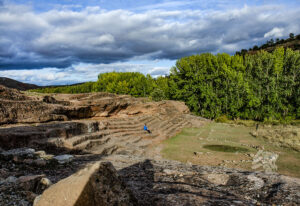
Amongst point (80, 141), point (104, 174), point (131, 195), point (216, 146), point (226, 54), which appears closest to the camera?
point (104, 174)

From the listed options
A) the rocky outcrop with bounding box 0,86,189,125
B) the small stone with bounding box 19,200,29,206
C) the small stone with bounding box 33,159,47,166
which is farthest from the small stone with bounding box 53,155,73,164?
the rocky outcrop with bounding box 0,86,189,125

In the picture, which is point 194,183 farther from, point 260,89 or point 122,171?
point 260,89

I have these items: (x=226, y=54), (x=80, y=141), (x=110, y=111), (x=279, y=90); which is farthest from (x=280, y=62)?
(x=80, y=141)

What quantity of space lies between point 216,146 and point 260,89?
21.8 metres

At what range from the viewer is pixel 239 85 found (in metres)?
31.9

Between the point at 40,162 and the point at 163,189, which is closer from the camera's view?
the point at 163,189

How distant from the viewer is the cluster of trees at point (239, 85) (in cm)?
3098

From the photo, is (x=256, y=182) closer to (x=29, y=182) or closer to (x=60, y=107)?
(x=29, y=182)

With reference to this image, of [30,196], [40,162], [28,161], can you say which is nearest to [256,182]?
[30,196]

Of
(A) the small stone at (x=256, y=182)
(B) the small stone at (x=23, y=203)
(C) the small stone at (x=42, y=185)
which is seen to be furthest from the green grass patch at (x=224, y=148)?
(B) the small stone at (x=23, y=203)

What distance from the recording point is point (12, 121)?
11.3 metres

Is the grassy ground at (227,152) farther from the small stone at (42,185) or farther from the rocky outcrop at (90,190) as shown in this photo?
the rocky outcrop at (90,190)

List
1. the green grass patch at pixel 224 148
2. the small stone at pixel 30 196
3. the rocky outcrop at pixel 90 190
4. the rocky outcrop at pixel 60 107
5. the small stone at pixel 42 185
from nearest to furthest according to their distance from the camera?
the rocky outcrop at pixel 90 190 → the small stone at pixel 30 196 → the small stone at pixel 42 185 → the rocky outcrop at pixel 60 107 → the green grass patch at pixel 224 148

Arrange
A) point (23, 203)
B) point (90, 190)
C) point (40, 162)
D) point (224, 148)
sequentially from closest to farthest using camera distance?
point (90, 190), point (23, 203), point (40, 162), point (224, 148)
